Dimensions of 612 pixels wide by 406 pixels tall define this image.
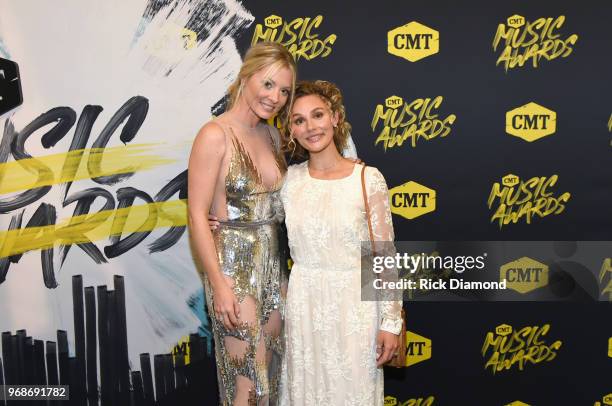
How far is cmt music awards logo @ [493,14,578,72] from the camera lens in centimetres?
253

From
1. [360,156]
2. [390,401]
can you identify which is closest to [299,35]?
[360,156]

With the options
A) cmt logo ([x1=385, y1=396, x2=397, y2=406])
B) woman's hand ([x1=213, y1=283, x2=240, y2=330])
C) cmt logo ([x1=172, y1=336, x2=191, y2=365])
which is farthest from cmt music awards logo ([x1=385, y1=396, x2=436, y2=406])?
woman's hand ([x1=213, y1=283, x2=240, y2=330])

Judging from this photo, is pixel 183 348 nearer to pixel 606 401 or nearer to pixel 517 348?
pixel 517 348

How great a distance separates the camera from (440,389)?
9.04 feet

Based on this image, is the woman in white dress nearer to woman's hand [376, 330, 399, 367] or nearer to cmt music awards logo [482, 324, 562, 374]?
woman's hand [376, 330, 399, 367]

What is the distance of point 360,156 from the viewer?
2652 mm

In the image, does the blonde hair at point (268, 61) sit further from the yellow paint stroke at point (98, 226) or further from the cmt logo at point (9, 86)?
the cmt logo at point (9, 86)

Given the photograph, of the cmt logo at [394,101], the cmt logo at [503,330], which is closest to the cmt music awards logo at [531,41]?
the cmt logo at [394,101]

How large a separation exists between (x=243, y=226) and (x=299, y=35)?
42.4 inches

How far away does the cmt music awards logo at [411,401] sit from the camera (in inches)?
109

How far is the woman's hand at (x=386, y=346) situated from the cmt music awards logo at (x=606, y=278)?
134 centimetres

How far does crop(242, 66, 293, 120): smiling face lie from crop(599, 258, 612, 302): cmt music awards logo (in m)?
1.81

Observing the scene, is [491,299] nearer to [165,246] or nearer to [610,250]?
[610,250]

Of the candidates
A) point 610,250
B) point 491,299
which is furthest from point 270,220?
point 610,250
